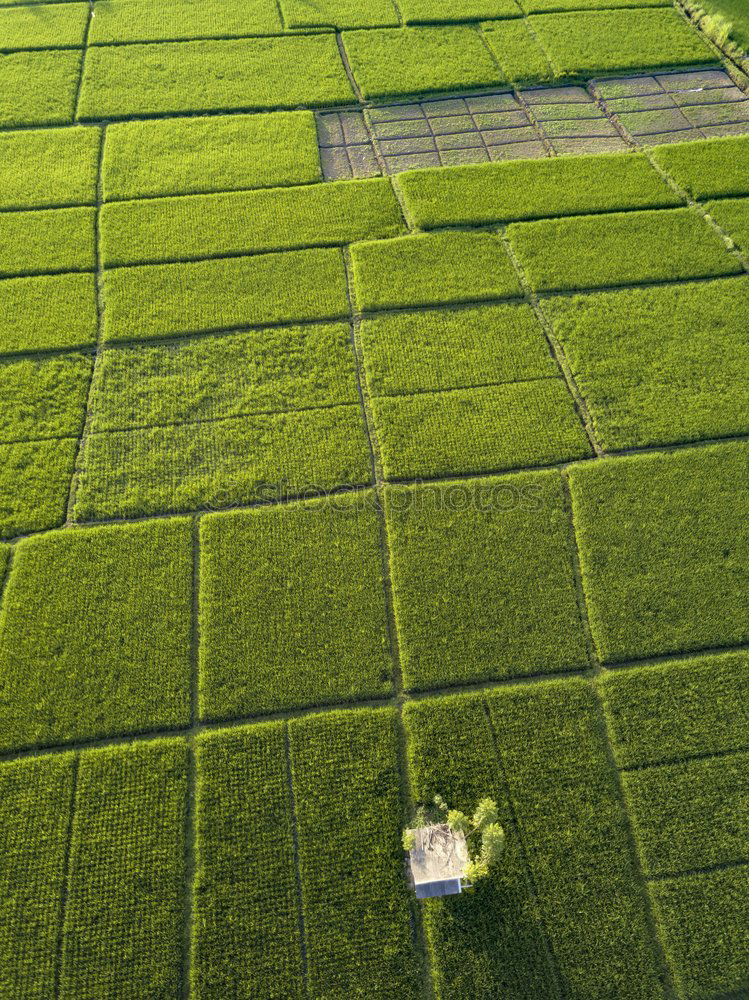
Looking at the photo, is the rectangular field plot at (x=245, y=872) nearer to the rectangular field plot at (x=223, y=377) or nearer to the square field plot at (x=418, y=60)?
the rectangular field plot at (x=223, y=377)

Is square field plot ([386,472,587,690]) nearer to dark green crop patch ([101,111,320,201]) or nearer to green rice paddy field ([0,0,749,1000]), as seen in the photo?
green rice paddy field ([0,0,749,1000])

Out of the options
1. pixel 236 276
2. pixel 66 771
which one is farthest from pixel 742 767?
pixel 236 276

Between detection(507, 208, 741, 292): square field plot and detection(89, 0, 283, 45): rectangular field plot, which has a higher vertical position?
detection(89, 0, 283, 45): rectangular field plot

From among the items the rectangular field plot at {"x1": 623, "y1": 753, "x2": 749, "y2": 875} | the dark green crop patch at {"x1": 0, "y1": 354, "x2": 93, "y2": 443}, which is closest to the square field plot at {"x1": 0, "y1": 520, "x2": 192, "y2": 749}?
the dark green crop patch at {"x1": 0, "y1": 354, "x2": 93, "y2": 443}

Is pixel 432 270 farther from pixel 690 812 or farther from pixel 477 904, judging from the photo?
pixel 477 904

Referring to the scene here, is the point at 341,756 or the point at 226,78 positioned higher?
the point at 226,78

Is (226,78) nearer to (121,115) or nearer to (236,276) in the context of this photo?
(121,115)
